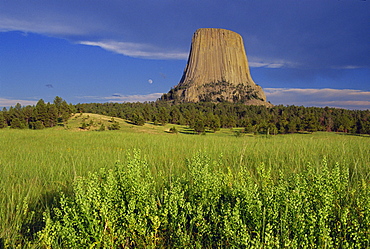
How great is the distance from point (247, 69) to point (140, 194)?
507ft

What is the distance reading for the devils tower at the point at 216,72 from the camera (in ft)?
423

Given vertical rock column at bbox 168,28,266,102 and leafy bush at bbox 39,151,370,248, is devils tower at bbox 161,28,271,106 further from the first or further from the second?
leafy bush at bbox 39,151,370,248

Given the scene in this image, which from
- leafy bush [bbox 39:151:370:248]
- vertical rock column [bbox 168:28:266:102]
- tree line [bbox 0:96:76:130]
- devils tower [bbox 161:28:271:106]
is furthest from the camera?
vertical rock column [bbox 168:28:266:102]

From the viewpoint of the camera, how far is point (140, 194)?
2842 millimetres

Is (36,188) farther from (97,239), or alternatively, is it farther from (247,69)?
(247,69)

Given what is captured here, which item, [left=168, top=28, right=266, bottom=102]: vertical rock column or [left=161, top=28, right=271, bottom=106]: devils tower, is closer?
[left=161, top=28, right=271, bottom=106]: devils tower

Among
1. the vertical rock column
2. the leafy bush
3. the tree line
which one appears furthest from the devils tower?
the leafy bush

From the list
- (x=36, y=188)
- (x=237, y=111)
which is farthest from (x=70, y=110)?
(x=237, y=111)

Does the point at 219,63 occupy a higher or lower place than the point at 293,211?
higher

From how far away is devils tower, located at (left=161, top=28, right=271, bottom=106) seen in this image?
423 feet

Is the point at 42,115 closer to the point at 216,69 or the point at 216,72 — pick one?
the point at 216,72

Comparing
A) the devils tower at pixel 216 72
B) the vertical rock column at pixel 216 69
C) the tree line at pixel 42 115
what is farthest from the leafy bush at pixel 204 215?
the vertical rock column at pixel 216 69

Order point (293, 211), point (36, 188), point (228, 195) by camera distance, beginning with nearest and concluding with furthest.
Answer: point (293, 211) < point (228, 195) < point (36, 188)

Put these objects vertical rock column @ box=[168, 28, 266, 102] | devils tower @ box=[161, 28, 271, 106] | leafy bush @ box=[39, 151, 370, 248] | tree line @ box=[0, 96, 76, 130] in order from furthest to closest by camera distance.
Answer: vertical rock column @ box=[168, 28, 266, 102] < devils tower @ box=[161, 28, 271, 106] < tree line @ box=[0, 96, 76, 130] < leafy bush @ box=[39, 151, 370, 248]
